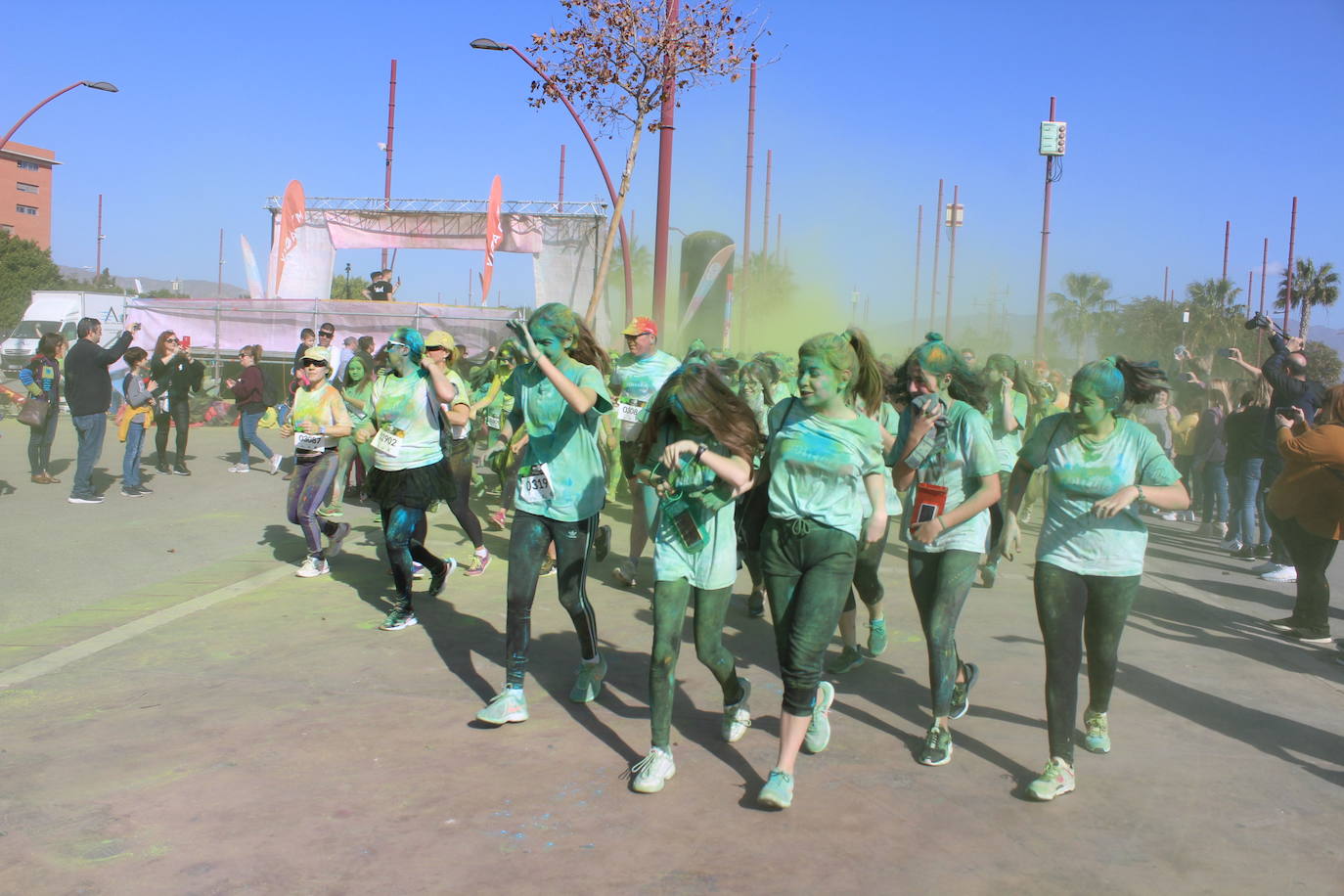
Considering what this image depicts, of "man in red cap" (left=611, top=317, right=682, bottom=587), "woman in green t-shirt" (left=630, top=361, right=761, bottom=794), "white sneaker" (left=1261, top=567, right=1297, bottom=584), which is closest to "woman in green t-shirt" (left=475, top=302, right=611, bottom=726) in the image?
"woman in green t-shirt" (left=630, top=361, right=761, bottom=794)

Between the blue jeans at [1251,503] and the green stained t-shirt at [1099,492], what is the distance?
7243mm

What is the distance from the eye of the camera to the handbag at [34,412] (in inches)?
498

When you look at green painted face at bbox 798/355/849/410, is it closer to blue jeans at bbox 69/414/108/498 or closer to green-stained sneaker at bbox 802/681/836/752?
green-stained sneaker at bbox 802/681/836/752

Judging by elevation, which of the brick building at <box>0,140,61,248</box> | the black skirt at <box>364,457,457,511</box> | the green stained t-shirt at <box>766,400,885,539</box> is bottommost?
the black skirt at <box>364,457,457,511</box>

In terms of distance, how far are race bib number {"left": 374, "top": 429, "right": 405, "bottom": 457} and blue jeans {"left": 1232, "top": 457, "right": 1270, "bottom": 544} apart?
27.6 feet

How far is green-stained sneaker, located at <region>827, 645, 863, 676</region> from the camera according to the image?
5953 millimetres

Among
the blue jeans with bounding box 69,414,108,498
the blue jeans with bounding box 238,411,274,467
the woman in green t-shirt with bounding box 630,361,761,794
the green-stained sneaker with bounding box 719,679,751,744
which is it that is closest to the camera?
the woman in green t-shirt with bounding box 630,361,761,794

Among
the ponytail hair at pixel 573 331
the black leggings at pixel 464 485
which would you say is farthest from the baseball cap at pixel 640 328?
the ponytail hair at pixel 573 331

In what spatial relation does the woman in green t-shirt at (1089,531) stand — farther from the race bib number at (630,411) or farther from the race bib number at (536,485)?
the race bib number at (630,411)

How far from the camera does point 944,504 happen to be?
4688mm

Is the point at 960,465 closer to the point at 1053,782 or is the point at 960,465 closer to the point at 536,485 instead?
the point at 1053,782

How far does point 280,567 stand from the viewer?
8.45 meters

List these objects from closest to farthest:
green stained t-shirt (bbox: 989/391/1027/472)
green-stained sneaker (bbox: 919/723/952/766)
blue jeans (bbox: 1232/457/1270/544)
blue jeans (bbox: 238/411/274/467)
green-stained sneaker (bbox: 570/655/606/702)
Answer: green-stained sneaker (bbox: 919/723/952/766) → green-stained sneaker (bbox: 570/655/606/702) → green stained t-shirt (bbox: 989/391/1027/472) → blue jeans (bbox: 1232/457/1270/544) → blue jeans (bbox: 238/411/274/467)

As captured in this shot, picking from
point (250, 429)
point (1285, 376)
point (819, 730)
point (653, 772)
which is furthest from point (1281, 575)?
point (250, 429)
